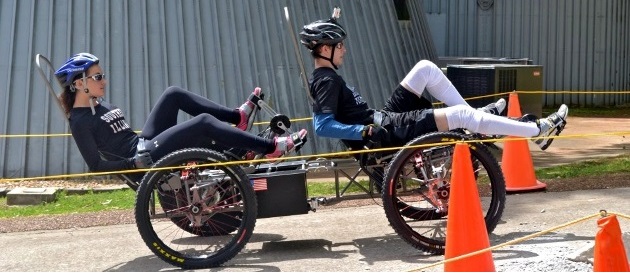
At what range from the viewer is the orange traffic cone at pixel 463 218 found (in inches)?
217

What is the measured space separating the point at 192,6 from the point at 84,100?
482cm

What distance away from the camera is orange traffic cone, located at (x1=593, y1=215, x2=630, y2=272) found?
4648mm

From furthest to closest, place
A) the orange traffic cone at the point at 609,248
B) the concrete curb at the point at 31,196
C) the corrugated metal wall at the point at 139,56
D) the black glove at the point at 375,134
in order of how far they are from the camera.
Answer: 1. the corrugated metal wall at the point at 139,56
2. the concrete curb at the point at 31,196
3. the black glove at the point at 375,134
4. the orange traffic cone at the point at 609,248

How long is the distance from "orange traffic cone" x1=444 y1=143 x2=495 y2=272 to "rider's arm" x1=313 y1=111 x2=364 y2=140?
123 centimetres

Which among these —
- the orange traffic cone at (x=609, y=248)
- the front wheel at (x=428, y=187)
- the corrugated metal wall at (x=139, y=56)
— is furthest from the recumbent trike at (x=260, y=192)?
the corrugated metal wall at (x=139, y=56)

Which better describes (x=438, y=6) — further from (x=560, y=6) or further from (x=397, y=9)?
(x=397, y=9)

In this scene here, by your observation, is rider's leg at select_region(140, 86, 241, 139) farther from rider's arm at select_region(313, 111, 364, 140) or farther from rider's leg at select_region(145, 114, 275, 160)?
rider's arm at select_region(313, 111, 364, 140)

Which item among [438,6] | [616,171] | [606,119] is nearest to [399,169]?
[616,171]

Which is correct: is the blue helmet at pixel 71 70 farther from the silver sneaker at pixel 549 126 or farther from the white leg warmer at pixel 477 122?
the silver sneaker at pixel 549 126

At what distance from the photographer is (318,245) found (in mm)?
7047

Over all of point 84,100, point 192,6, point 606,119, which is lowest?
point 606,119

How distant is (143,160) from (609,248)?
3.11 m

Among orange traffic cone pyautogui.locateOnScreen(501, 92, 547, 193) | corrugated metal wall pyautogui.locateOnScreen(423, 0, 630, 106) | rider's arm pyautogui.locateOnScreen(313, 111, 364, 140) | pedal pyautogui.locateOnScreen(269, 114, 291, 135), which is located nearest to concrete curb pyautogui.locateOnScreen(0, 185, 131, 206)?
pedal pyautogui.locateOnScreen(269, 114, 291, 135)

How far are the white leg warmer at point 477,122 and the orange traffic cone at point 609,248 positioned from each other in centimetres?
203
